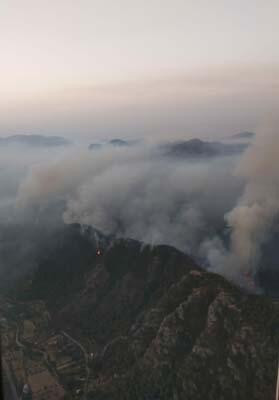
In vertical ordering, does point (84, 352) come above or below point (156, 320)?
below

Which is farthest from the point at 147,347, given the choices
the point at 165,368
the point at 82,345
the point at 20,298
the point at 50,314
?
the point at 20,298

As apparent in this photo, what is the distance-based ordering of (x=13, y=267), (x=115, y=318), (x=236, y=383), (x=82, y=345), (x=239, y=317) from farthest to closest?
1. (x=13, y=267)
2. (x=115, y=318)
3. (x=82, y=345)
4. (x=239, y=317)
5. (x=236, y=383)

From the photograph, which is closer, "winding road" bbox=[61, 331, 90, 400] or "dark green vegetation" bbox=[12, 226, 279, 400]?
"dark green vegetation" bbox=[12, 226, 279, 400]

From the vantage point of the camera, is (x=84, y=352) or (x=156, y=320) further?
(x=156, y=320)

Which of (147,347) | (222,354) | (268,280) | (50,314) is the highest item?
(268,280)

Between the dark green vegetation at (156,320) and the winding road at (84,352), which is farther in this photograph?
the winding road at (84,352)

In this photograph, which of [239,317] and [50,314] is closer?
[239,317]

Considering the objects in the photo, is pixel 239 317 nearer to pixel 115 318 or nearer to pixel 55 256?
pixel 115 318

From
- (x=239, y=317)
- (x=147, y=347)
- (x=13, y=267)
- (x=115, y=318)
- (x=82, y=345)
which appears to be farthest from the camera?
(x=13, y=267)
